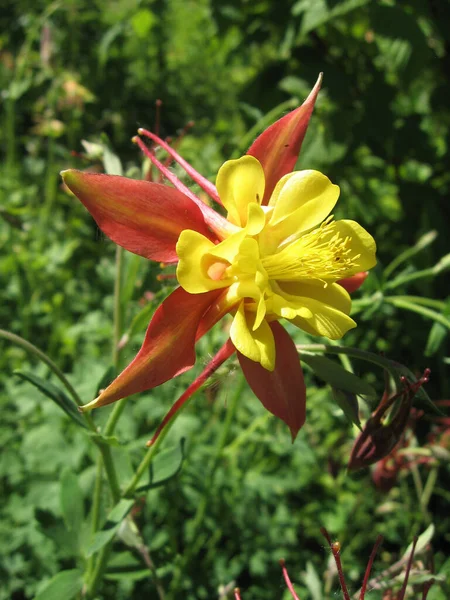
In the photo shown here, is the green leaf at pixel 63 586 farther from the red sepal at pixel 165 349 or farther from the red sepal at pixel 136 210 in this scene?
the red sepal at pixel 136 210

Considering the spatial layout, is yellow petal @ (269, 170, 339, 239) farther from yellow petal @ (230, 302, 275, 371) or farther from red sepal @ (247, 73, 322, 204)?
yellow petal @ (230, 302, 275, 371)

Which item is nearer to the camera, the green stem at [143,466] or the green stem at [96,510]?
the green stem at [143,466]

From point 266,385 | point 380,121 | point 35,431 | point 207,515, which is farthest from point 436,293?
point 266,385

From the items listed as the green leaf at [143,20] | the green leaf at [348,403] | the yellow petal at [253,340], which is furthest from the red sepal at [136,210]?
the green leaf at [143,20]

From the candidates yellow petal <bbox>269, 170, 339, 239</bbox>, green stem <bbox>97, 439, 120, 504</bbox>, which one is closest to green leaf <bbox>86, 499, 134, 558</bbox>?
green stem <bbox>97, 439, 120, 504</bbox>

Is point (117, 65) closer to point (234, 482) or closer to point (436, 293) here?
point (436, 293)
